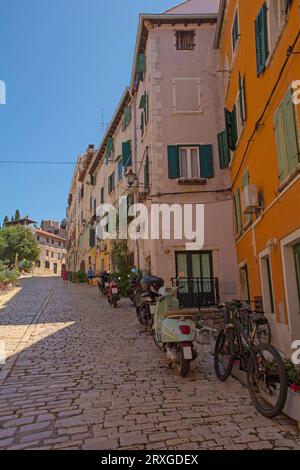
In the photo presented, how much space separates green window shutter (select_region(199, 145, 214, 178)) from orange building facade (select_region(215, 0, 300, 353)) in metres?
2.54

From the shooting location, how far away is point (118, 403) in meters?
5.00

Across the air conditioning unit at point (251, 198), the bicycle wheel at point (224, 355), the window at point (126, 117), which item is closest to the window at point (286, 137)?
the air conditioning unit at point (251, 198)

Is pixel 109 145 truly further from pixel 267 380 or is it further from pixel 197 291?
pixel 267 380

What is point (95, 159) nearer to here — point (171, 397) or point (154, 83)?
point (154, 83)

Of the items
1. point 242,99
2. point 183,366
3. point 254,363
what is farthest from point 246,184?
point 254,363

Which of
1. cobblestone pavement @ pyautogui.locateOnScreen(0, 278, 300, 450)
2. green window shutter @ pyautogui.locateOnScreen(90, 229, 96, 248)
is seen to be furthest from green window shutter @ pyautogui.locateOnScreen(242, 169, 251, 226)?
green window shutter @ pyautogui.locateOnScreen(90, 229, 96, 248)

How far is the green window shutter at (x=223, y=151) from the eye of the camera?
585 inches

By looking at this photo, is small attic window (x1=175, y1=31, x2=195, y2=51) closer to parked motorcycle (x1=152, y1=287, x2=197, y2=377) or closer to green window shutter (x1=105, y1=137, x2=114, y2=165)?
green window shutter (x1=105, y1=137, x2=114, y2=165)

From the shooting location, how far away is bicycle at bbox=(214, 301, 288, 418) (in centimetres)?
421

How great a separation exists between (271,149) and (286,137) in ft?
4.08

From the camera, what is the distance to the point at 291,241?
7.62 m

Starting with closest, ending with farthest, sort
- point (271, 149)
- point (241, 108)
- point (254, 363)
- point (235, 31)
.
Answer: point (254, 363), point (271, 149), point (241, 108), point (235, 31)

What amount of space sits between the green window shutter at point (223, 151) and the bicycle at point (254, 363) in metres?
10.00
